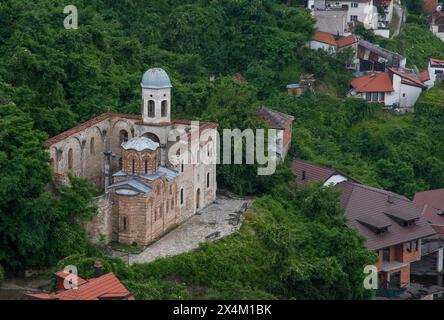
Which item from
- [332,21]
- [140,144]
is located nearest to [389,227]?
[140,144]

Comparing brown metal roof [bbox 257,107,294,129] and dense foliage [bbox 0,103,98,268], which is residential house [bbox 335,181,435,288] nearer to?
brown metal roof [bbox 257,107,294,129]

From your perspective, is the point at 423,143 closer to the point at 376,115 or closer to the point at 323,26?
the point at 376,115

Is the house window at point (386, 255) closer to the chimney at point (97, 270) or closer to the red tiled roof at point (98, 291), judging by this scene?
the chimney at point (97, 270)

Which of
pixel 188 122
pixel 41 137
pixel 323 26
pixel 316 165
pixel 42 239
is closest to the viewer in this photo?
pixel 42 239

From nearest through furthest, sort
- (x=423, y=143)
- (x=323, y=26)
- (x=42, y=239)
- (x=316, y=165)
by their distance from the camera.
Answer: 1. (x=42, y=239)
2. (x=316, y=165)
3. (x=423, y=143)
4. (x=323, y=26)

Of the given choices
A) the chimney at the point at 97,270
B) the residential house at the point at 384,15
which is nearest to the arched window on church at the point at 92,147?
the chimney at the point at 97,270

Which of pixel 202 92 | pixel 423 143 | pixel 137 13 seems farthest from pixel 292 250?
pixel 137 13
